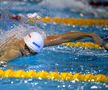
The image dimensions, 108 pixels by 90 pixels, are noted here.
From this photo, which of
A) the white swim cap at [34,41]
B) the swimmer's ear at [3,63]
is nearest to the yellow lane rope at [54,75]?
the swimmer's ear at [3,63]

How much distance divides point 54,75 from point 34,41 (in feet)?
2.24

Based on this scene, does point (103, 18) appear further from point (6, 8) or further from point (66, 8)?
point (6, 8)

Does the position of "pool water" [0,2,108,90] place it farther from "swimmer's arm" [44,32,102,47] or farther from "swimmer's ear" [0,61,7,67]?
"swimmer's arm" [44,32,102,47]

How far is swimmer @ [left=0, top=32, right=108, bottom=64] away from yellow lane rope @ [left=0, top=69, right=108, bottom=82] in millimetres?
214

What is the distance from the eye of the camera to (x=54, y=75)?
5281 millimetres

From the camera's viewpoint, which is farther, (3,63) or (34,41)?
(34,41)

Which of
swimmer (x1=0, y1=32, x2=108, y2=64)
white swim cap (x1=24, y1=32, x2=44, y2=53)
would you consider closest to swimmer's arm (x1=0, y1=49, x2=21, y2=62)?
swimmer (x1=0, y1=32, x2=108, y2=64)

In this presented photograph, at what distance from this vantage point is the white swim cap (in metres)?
5.62

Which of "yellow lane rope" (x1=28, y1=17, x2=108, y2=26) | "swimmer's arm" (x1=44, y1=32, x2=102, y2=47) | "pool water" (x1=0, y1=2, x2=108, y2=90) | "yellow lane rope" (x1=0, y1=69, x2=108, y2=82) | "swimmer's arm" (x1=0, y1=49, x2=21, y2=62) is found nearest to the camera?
"pool water" (x1=0, y1=2, x2=108, y2=90)

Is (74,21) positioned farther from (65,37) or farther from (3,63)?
(3,63)

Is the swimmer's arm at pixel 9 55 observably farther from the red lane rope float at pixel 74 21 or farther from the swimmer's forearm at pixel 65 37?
the red lane rope float at pixel 74 21

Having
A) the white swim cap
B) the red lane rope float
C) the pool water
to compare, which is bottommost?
the red lane rope float

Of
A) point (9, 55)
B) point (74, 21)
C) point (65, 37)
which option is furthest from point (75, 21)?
point (9, 55)

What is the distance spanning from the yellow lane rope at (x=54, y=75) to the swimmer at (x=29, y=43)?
214mm
